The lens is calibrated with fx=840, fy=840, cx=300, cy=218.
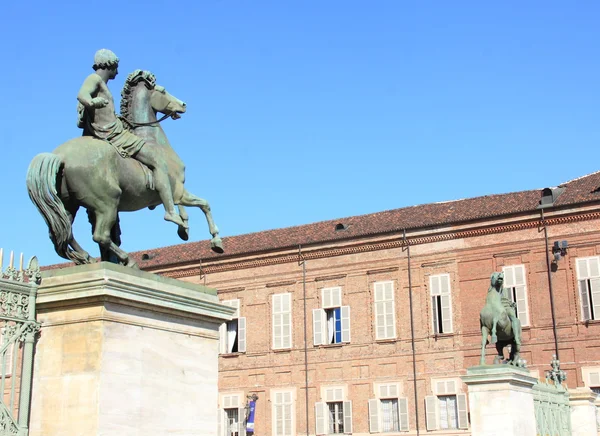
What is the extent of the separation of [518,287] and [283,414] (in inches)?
399

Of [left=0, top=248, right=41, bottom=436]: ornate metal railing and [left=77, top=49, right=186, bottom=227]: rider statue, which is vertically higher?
[left=77, top=49, right=186, bottom=227]: rider statue

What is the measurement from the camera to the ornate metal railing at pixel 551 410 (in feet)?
48.9

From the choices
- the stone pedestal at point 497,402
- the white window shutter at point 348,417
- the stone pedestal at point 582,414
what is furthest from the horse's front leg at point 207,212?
the white window shutter at point 348,417

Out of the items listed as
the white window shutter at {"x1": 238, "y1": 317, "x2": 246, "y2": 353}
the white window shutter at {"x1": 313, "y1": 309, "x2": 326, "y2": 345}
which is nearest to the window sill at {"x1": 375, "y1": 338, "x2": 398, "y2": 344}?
the white window shutter at {"x1": 313, "y1": 309, "x2": 326, "y2": 345}

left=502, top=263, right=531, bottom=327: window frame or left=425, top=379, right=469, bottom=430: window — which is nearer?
left=502, top=263, right=531, bottom=327: window frame

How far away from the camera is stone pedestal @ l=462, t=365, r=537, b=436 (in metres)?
13.1

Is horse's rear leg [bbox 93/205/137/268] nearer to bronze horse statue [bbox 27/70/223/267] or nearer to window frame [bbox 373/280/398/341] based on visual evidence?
bronze horse statue [bbox 27/70/223/267]

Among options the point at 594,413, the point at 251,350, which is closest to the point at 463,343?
the point at 251,350

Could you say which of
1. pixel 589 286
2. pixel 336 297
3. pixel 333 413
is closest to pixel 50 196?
pixel 589 286

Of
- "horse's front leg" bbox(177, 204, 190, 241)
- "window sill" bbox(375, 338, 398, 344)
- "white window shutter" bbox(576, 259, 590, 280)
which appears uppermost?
"white window shutter" bbox(576, 259, 590, 280)

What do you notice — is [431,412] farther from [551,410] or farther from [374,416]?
[551,410]

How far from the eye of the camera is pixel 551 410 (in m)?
16.0

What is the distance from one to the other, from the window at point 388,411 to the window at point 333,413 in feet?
3.42

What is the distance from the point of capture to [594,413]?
61.0ft
